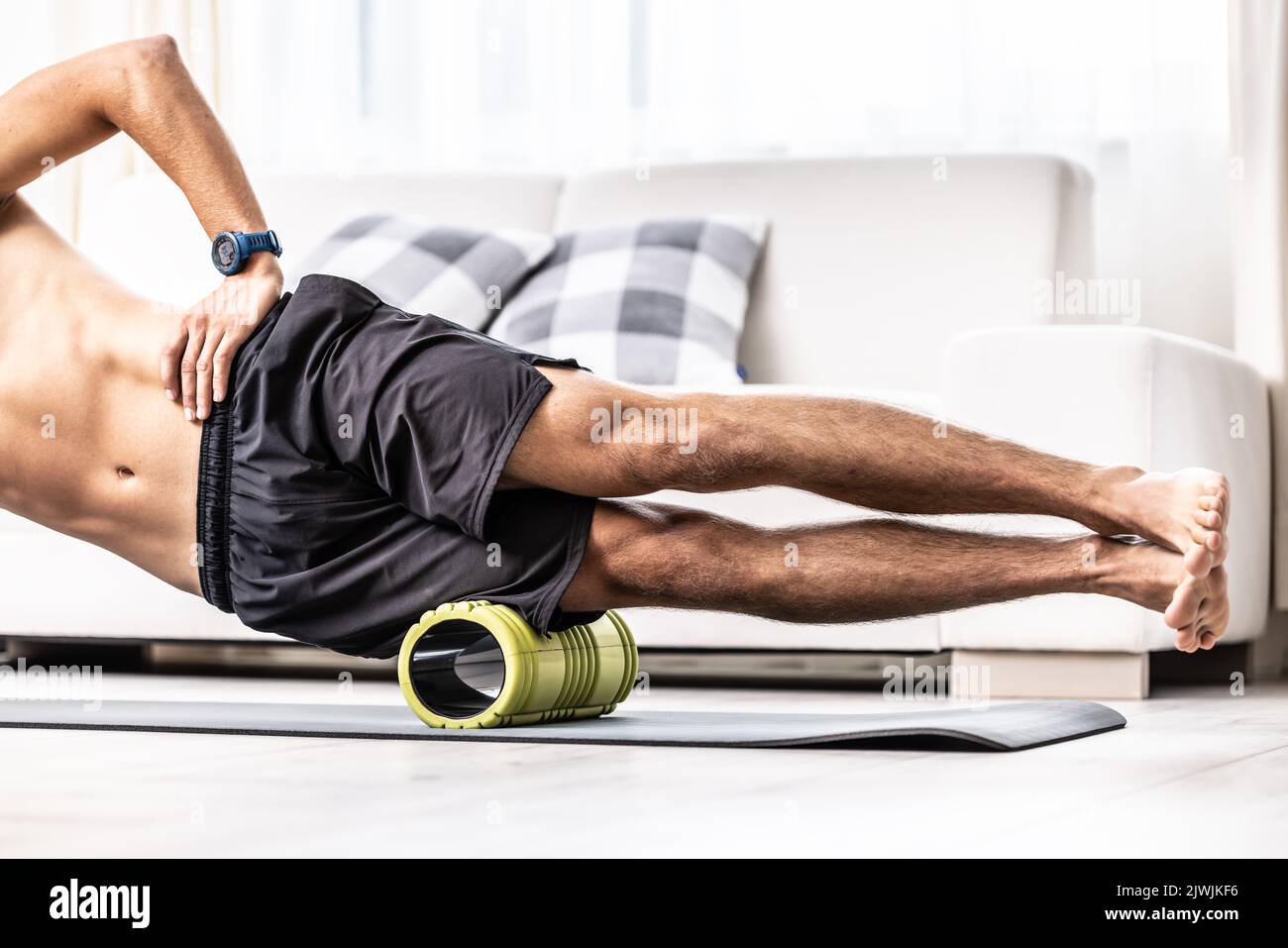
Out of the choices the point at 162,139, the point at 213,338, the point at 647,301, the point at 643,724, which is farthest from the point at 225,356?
the point at 647,301

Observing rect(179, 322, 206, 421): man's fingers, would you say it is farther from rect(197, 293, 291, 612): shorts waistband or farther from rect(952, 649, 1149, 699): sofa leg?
rect(952, 649, 1149, 699): sofa leg

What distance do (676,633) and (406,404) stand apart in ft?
2.99

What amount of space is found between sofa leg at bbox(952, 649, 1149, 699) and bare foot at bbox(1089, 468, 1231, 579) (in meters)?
0.79

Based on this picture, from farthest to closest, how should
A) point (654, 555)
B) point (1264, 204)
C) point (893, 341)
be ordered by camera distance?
point (893, 341) < point (1264, 204) < point (654, 555)

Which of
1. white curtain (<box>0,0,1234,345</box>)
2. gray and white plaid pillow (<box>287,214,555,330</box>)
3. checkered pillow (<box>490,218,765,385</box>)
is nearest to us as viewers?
checkered pillow (<box>490,218,765,385</box>)

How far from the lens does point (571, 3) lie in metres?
3.72

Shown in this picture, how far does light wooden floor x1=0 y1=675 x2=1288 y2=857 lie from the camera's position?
1042 mm

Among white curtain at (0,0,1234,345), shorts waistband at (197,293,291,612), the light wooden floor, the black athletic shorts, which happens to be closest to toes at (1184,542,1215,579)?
the light wooden floor

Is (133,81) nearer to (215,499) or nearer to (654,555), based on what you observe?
(215,499)

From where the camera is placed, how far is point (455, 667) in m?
1.80

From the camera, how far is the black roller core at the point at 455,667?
1743 millimetres

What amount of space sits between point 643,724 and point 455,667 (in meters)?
0.23

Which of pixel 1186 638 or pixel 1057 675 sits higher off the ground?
pixel 1186 638

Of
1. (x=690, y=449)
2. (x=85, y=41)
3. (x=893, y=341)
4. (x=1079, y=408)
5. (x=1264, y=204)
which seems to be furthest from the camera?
(x=85, y=41)
